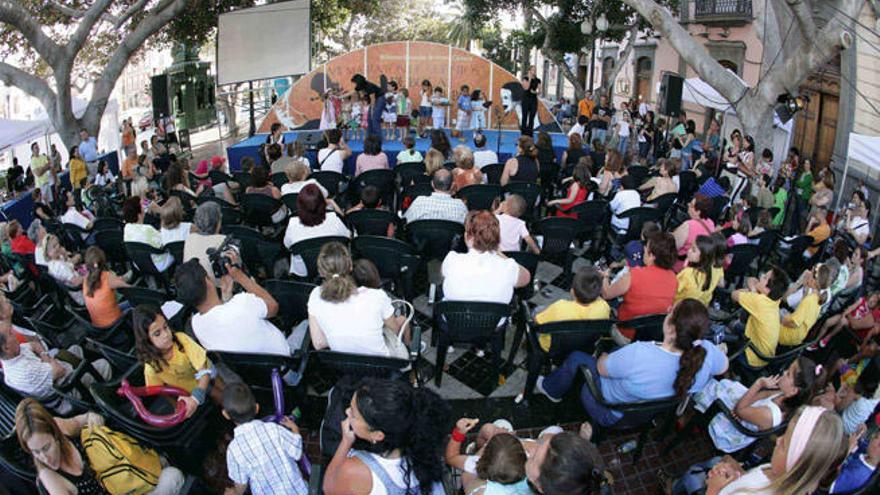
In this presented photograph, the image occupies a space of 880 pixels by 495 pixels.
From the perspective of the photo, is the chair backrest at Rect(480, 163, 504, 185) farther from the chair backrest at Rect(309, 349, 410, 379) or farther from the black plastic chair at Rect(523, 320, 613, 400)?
the chair backrest at Rect(309, 349, 410, 379)

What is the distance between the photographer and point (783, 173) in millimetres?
8133

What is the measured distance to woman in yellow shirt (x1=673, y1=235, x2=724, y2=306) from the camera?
421 cm

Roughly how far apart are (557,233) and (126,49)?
1155 centimetres

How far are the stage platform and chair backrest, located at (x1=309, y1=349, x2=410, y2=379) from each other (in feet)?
24.2

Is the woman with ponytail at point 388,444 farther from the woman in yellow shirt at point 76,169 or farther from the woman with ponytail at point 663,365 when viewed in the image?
the woman in yellow shirt at point 76,169

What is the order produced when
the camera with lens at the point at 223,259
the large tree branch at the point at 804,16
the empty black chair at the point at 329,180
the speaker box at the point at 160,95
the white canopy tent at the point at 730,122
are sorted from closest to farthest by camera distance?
the camera with lens at the point at 223,259 → the empty black chair at the point at 329,180 → the large tree branch at the point at 804,16 → the white canopy tent at the point at 730,122 → the speaker box at the point at 160,95

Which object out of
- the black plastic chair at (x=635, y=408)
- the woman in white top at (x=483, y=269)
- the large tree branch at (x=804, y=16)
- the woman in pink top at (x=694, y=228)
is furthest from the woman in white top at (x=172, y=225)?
the large tree branch at (x=804, y=16)

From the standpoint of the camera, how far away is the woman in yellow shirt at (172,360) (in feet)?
10.0

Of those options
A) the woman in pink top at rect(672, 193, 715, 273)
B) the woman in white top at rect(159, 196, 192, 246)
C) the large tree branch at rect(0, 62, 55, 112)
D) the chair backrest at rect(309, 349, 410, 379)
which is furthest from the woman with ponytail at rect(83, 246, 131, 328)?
the large tree branch at rect(0, 62, 55, 112)

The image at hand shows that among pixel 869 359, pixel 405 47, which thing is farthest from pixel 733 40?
pixel 869 359

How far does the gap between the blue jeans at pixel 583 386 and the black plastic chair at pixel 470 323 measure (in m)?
0.52

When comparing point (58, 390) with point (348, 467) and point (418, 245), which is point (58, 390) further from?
point (418, 245)

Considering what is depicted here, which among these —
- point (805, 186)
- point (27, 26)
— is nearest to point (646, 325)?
point (805, 186)

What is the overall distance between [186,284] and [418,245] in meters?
2.51
